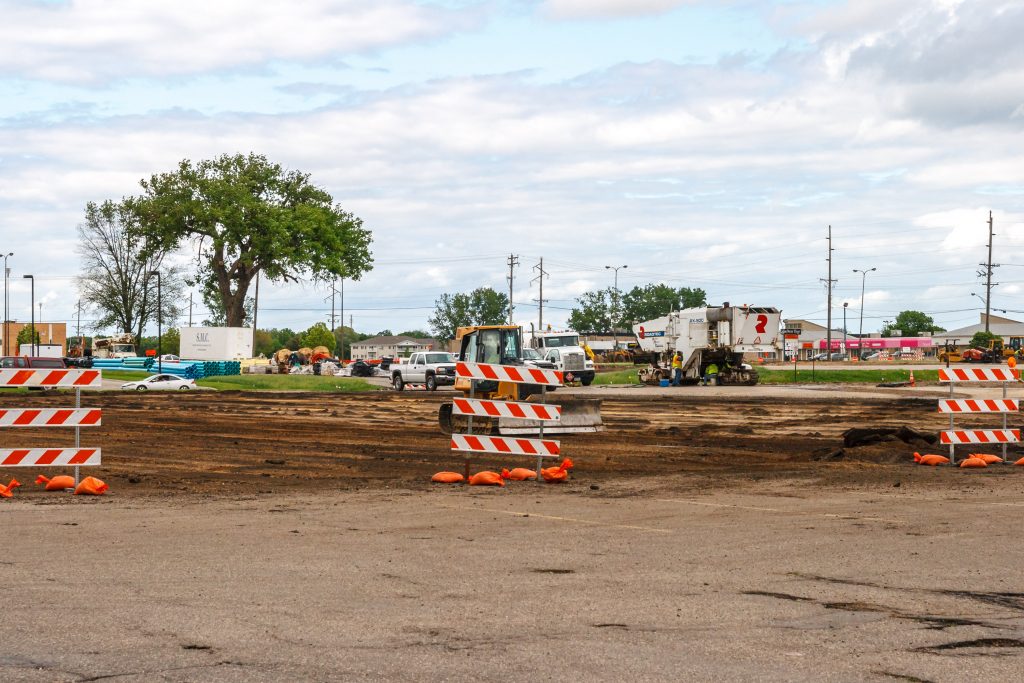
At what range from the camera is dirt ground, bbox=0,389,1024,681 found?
644cm

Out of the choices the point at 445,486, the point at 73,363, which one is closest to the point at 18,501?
the point at 445,486

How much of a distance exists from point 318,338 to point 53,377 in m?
136

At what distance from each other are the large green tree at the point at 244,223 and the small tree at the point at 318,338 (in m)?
63.5

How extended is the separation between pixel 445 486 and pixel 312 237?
67.1m

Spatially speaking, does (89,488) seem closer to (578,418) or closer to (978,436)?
(578,418)

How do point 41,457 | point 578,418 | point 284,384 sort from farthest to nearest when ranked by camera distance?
1. point 284,384
2. point 578,418
3. point 41,457

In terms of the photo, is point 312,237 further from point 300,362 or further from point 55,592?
point 55,592

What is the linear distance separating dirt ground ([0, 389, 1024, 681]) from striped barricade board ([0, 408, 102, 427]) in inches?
36.6

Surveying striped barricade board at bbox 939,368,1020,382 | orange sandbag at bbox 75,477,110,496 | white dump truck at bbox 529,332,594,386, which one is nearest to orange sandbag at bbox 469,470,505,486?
orange sandbag at bbox 75,477,110,496

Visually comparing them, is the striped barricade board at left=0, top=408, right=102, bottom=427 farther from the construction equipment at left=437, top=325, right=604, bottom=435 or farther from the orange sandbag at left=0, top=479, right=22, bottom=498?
the construction equipment at left=437, top=325, right=604, bottom=435

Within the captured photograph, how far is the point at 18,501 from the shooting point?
548 inches

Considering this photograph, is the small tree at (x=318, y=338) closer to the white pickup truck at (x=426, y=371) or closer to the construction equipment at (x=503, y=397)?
the white pickup truck at (x=426, y=371)

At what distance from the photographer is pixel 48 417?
49.0ft

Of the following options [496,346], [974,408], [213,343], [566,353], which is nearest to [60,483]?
[974,408]
